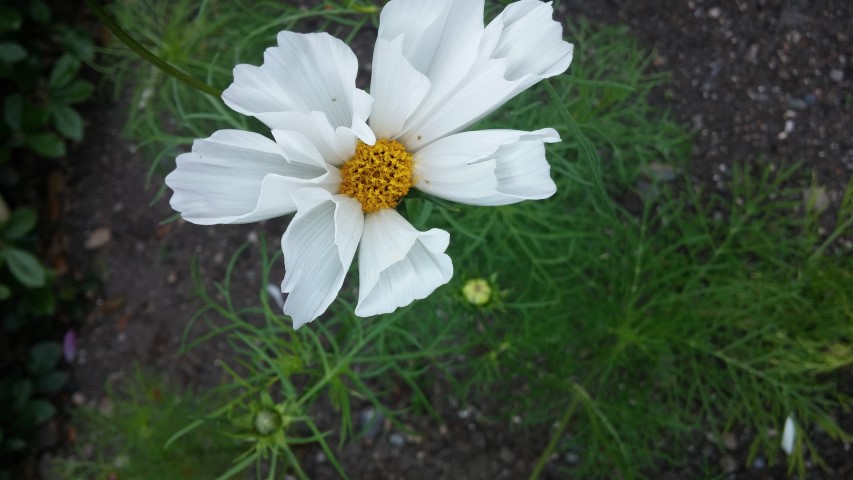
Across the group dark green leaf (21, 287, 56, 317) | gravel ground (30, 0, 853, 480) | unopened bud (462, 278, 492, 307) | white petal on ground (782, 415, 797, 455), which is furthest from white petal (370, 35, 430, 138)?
dark green leaf (21, 287, 56, 317)

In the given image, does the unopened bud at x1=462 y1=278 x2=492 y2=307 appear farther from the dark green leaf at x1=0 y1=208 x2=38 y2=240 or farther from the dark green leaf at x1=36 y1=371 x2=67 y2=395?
Result: the dark green leaf at x1=36 y1=371 x2=67 y2=395

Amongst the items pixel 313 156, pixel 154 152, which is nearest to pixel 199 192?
pixel 313 156

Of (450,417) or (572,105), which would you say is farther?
(450,417)

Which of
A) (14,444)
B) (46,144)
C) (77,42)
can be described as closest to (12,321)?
(14,444)

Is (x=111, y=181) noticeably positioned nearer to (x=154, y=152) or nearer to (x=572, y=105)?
(x=154, y=152)

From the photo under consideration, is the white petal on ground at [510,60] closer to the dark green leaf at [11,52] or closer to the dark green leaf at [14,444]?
the dark green leaf at [11,52]

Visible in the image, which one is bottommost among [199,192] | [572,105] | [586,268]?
[586,268]
